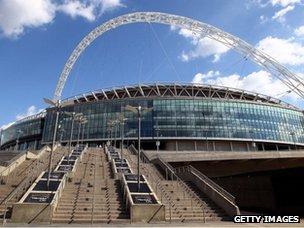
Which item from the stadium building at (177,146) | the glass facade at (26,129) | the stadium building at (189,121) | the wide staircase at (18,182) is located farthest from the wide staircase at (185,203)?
the glass facade at (26,129)

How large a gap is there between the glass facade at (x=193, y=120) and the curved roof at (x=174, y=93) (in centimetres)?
603

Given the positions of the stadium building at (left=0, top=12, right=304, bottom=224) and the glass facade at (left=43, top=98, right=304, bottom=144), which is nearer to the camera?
the stadium building at (left=0, top=12, right=304, bottom=224)

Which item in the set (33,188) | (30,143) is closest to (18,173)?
(33,188)

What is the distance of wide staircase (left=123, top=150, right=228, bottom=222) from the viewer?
82.3 feet

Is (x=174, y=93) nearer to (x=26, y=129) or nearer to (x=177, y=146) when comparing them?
(x=177, y=146)

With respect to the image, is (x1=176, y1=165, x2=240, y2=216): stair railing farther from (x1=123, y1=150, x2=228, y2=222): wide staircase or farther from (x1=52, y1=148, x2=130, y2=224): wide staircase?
(x1=52, y1=148, x2=130, y2=224): wide staircase

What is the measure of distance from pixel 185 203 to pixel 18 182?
15640 millimetres

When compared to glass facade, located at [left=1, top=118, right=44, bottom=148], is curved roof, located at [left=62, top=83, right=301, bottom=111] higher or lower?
higher

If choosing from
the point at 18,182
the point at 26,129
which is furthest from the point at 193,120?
the point at 18,182

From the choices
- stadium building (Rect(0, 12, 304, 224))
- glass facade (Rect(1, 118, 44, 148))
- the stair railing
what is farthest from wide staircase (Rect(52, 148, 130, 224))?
glass facade (Rect(1, 118, 44, 148))

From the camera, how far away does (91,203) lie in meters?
25.6

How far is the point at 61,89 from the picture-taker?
139m

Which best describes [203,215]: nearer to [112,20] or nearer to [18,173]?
[18,173]

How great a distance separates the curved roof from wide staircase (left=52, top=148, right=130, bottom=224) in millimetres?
80111
